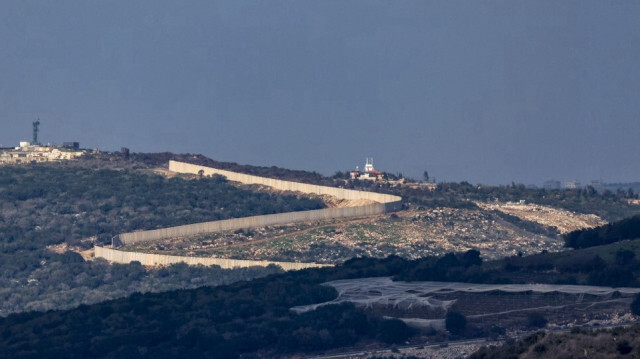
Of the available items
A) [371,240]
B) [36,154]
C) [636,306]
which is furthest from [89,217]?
[636,306]

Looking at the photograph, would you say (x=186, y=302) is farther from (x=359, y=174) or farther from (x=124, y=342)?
(x=359, y=174)

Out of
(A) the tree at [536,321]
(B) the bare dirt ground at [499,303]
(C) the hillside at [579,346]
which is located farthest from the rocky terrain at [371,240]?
(C) the hillside at [579,346]

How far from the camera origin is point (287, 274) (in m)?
105

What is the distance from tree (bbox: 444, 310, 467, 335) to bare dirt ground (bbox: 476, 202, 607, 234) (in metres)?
58.2

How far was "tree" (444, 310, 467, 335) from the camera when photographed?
83.5 metres

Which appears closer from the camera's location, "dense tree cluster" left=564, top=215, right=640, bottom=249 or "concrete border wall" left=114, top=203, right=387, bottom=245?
"dense tree cluster" left=564, top=215, right=640, bottom=249

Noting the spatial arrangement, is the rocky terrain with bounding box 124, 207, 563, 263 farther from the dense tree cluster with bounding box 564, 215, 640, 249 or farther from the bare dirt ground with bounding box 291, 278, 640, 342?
the bare dirt ground with bounding box 291, 278, 640, 342

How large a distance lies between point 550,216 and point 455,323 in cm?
6771

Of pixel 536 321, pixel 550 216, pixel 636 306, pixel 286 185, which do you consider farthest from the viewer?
pixel 286 185

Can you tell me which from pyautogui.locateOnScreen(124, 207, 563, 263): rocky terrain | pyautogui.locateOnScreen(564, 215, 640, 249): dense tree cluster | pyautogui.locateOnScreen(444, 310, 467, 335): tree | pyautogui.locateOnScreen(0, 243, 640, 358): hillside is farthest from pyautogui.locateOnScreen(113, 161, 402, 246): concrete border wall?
pyautogui.locateOnScreen(444, 310, 467, 335): tree

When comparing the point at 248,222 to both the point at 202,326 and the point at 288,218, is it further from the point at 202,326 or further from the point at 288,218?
the point at 202,326

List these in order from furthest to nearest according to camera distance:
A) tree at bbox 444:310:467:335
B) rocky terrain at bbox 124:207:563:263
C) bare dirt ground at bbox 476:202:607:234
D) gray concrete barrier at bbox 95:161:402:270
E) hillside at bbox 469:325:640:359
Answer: bare dirt ground at bbox 476:202:607:234 → rocky terrain at bbox 124:207:563:263 → gray concrete barrier at bbox 95:161:402:270 → tree at bbox 444:310:467:335 → hillside at bbox 469:325:640:359

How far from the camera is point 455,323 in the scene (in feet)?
275

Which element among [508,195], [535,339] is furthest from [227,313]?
[508,195]
